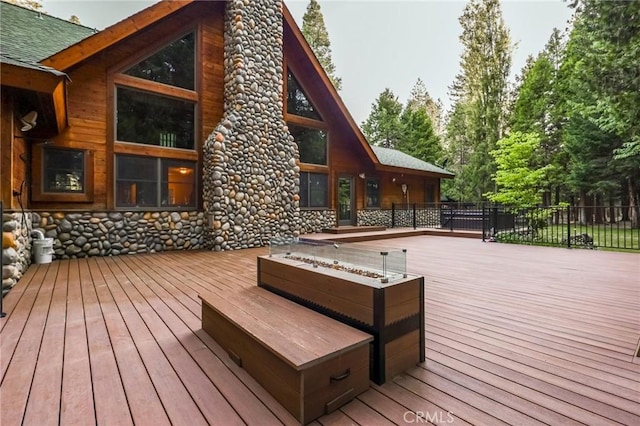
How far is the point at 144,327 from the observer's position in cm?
272

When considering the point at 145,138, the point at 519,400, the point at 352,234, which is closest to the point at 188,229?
the point at 145,138

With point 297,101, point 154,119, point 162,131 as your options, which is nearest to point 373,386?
point 162,131

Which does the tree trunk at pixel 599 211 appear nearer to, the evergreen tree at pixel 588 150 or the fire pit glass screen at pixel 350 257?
the evergreen tree at pixel 588 150

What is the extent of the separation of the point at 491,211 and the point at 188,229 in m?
9.17

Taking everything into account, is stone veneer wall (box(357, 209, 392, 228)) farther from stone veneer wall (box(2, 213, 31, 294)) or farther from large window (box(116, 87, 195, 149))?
stone veneer wall (box(2, 213, 31, 294))

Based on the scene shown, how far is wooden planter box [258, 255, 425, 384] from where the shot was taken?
1866 mm

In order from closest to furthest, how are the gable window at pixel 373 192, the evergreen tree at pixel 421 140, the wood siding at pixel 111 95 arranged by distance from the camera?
the wood siding at pixel 111 95 < the gable window at pixel 373 192 < the evergreen tree at pixel 421 140

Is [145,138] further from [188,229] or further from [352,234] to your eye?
[352,234]

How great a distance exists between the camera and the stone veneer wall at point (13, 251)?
3822mm

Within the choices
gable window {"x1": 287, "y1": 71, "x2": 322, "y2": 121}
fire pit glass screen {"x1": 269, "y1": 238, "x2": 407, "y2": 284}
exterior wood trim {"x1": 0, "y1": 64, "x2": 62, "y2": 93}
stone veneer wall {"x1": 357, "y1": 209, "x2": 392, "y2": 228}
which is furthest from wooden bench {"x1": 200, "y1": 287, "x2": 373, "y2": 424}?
stone veneer wall {"x1": 357, "y1": 209, "x2": 392, "y2": 228}

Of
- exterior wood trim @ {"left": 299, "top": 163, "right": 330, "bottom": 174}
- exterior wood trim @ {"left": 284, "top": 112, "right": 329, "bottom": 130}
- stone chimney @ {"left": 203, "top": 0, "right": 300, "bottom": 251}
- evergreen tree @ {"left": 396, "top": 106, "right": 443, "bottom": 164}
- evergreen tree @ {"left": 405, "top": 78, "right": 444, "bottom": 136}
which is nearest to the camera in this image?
stone chimney @ {"left": 203, "top": 0, "right": 300, "bottom": 251}

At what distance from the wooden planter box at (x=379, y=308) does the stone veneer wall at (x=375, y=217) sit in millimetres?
9820

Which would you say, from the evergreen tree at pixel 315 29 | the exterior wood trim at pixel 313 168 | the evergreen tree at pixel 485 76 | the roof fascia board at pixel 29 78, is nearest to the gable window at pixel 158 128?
the roof fascia board at pixel 29 78

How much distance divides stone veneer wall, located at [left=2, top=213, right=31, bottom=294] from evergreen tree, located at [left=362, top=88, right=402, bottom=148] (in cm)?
2464
